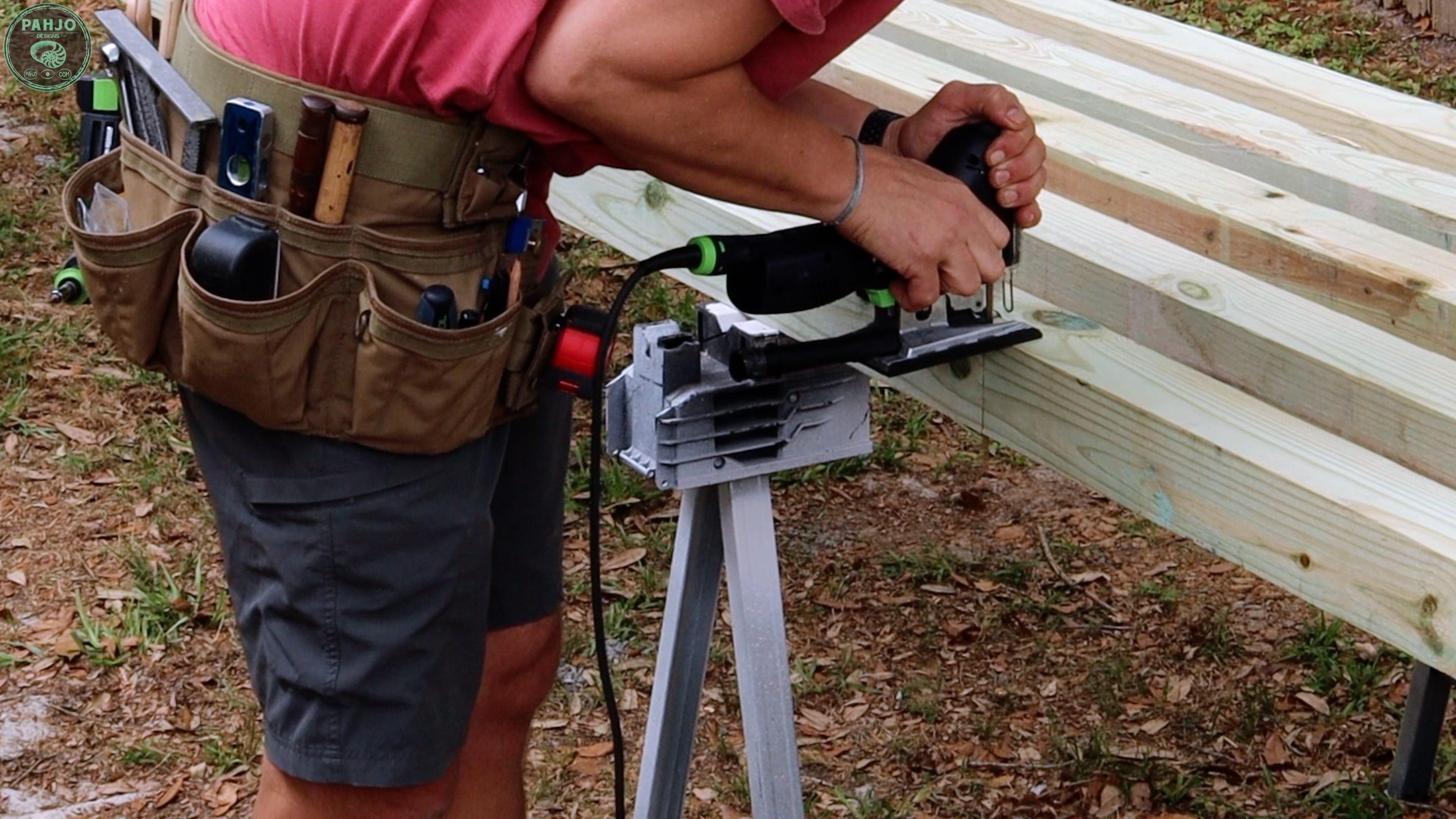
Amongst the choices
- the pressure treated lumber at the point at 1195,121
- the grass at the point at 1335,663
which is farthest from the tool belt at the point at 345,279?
the grass at the point at 1335,663

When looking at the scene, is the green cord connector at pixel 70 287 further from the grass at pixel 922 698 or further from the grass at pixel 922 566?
the grass at pixel 922 566

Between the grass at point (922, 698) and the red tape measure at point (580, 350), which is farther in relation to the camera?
the grass at point (922, 698)

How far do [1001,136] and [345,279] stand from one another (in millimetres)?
801

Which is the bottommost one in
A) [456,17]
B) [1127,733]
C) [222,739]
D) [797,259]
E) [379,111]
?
[222,739]

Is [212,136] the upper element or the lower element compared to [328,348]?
upper

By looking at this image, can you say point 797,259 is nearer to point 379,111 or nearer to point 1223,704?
point 379,111

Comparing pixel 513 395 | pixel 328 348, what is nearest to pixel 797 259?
pixel 513 395

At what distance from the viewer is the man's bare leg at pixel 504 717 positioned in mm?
2451

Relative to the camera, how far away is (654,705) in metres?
2.32

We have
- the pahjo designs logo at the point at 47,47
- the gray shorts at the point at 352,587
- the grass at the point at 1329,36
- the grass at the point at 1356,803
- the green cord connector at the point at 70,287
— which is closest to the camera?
the gray shorts at the point at 352,587

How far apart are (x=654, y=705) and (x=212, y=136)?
3.30ft

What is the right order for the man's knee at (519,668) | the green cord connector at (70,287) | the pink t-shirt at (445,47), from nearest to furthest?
the pink t-shirt at (445,47)
the green cord connector at (70,287)
the man's knee at (519,668)

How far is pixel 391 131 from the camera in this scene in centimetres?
180

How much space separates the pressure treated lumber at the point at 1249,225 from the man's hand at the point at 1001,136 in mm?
532
